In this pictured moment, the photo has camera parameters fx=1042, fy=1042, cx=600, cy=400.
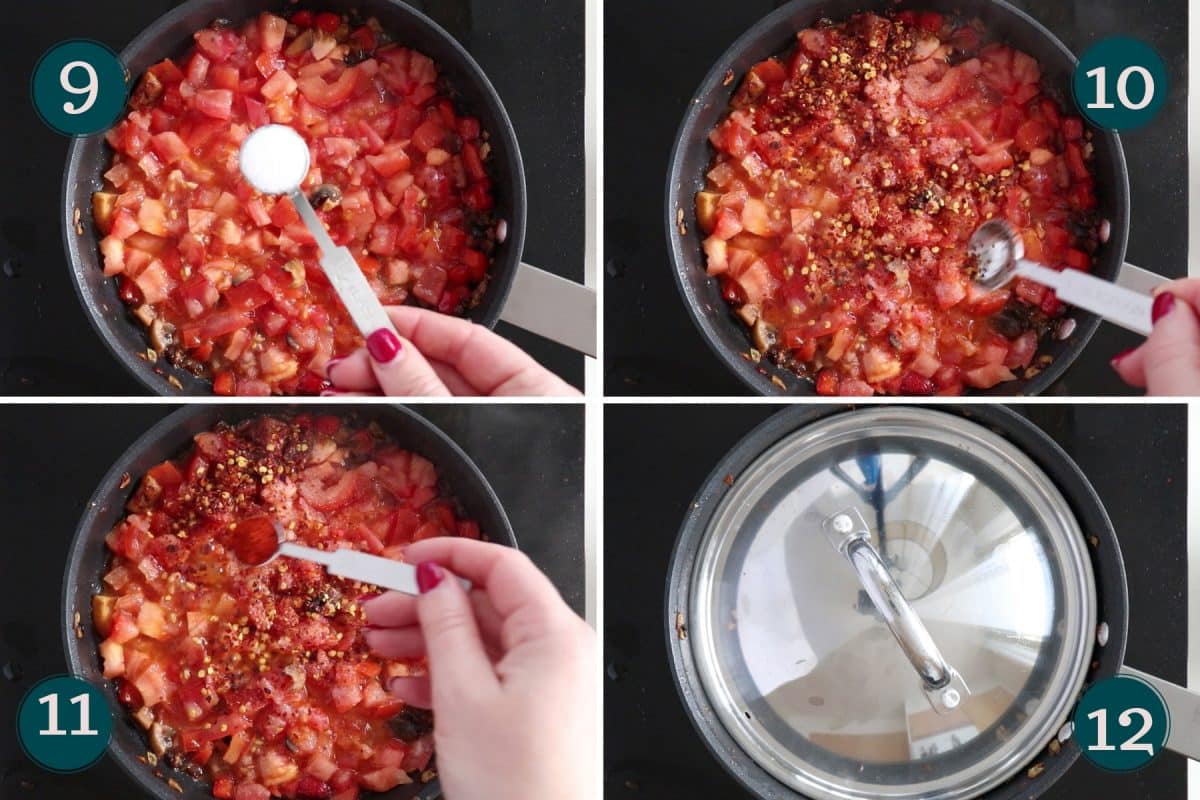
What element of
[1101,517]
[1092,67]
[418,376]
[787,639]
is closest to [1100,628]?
[1101,517]

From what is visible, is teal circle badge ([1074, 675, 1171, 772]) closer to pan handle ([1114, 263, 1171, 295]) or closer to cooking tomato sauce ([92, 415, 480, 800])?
pan handle ([1114, 263, 1171, 295])

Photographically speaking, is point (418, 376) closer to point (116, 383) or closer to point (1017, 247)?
point (116, 383)

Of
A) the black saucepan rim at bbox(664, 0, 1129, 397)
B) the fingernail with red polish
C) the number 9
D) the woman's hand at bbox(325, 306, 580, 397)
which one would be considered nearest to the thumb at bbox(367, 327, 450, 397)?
the woman's hand at bbox(325, 306, 580, 397)

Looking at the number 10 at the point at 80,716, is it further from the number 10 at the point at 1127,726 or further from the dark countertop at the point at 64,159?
the number 10 at the point at 1127,726

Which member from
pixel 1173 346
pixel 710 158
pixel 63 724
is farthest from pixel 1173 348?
pixel 63 724

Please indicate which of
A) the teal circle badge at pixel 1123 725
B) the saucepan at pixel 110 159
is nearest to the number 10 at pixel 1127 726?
the teal circle badge at pixel 1123 725

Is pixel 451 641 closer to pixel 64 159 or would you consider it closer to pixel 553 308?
pixel 553 308
